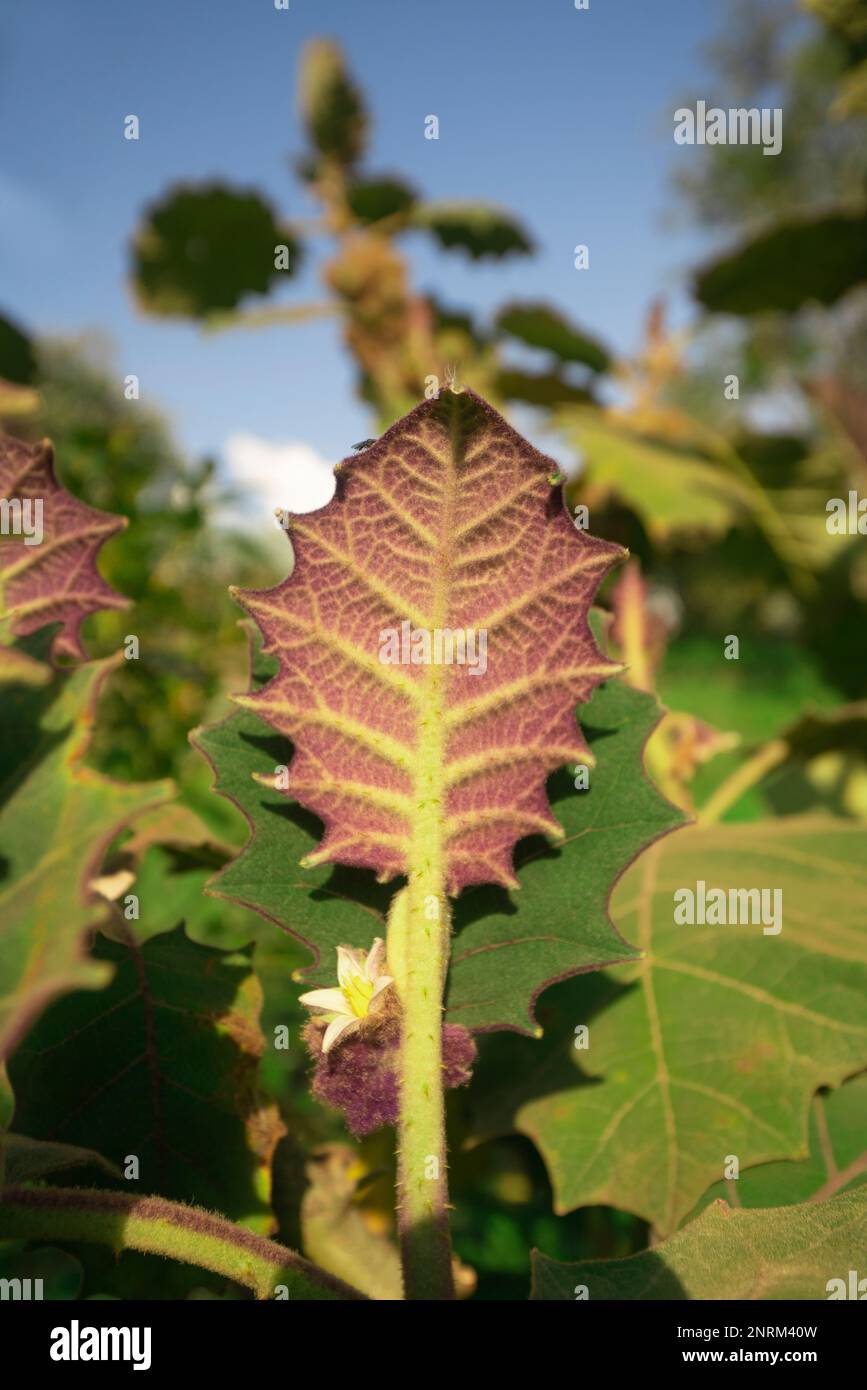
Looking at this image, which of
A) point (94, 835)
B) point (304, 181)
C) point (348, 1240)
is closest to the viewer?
point (94, 835)

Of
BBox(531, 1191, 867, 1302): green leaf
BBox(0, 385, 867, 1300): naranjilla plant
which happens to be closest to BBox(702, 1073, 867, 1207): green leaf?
BBox(0, 385, 867, 1300): naranjilla plant

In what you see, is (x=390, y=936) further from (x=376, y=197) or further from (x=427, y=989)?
(x=376, y=197)

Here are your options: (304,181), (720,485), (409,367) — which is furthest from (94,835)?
(304,181)

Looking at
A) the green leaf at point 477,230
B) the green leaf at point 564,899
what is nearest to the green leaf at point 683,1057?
the green leaf at point 564,899

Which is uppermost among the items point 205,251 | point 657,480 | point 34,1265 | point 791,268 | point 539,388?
point 205,251

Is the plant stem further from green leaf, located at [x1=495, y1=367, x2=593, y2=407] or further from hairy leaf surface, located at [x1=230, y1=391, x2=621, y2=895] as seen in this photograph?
green leaf, located at [x1=495, y1=367, x2=593, y2=407]

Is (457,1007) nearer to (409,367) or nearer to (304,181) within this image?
(409,367)

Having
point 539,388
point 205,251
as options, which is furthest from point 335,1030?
point 205,251
